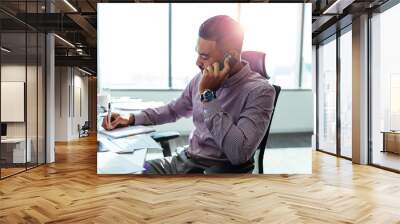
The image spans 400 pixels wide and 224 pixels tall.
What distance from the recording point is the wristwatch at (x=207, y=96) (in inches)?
219

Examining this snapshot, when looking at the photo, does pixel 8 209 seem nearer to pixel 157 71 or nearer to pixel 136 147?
pixel 136 147

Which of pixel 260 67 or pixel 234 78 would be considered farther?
pixel 260 67

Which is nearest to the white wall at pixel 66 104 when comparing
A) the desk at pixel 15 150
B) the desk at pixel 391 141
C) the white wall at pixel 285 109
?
the desk at pixel 15 150

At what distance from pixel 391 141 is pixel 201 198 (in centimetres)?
414

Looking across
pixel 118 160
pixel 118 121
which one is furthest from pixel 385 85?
pixel 118 160

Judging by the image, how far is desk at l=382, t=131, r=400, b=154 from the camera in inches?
275

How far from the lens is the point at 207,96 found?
5.61 m

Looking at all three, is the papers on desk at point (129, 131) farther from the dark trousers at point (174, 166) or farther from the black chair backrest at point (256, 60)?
the black chair backrest at point (256, 60)

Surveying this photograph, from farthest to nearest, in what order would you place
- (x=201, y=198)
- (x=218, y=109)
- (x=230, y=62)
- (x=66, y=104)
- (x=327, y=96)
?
1. (x=66, y=104)
2. (x=327, y=96)
3. (x=230, y=62)
4. (x=218, y=109)
5. (x=201, y=198)

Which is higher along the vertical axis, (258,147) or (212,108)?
(212,108)

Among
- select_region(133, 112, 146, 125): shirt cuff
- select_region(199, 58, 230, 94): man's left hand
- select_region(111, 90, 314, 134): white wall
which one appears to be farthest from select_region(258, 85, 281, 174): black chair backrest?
select_region(133, 112, 146, 125): shirt cuff

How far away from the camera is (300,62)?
247 inches

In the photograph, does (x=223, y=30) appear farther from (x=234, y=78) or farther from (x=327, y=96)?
(x=327, y=96)

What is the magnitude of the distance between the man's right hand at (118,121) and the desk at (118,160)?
0.20m
